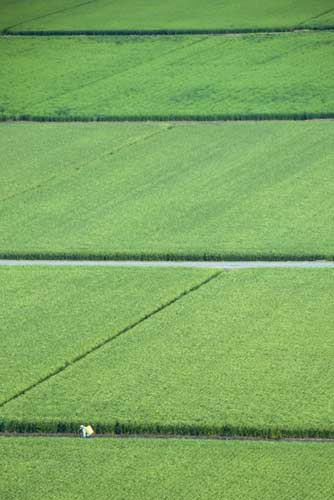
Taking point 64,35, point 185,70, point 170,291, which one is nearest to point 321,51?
point 185,70

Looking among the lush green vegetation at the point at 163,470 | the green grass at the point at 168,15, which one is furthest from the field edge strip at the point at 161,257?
the green grass at the point at 168,15

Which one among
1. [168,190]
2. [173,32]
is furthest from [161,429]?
[173,32]

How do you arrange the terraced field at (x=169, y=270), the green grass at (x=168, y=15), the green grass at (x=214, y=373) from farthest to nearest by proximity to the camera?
1. the green grass at (x=168, y=15)
2. the green grass at (x=214, y=373)
3. the terraced field at (x=169, y=270)

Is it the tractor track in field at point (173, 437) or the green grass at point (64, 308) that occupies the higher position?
the green grass at point (64, 308)

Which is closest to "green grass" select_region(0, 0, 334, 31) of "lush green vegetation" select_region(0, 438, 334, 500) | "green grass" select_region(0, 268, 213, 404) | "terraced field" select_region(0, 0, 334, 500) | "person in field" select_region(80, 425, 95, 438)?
"terraced field" select_region(0, 0, 334, 500)

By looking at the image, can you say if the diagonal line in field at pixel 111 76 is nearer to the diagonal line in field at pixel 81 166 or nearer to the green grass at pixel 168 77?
the green grass at pixel 168 77

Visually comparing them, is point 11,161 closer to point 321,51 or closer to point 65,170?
point 65,170

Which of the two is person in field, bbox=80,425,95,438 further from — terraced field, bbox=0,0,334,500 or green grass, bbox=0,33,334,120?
green grass, bbox=0,33,334,120

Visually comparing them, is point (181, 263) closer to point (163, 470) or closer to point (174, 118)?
point (163, 470)
